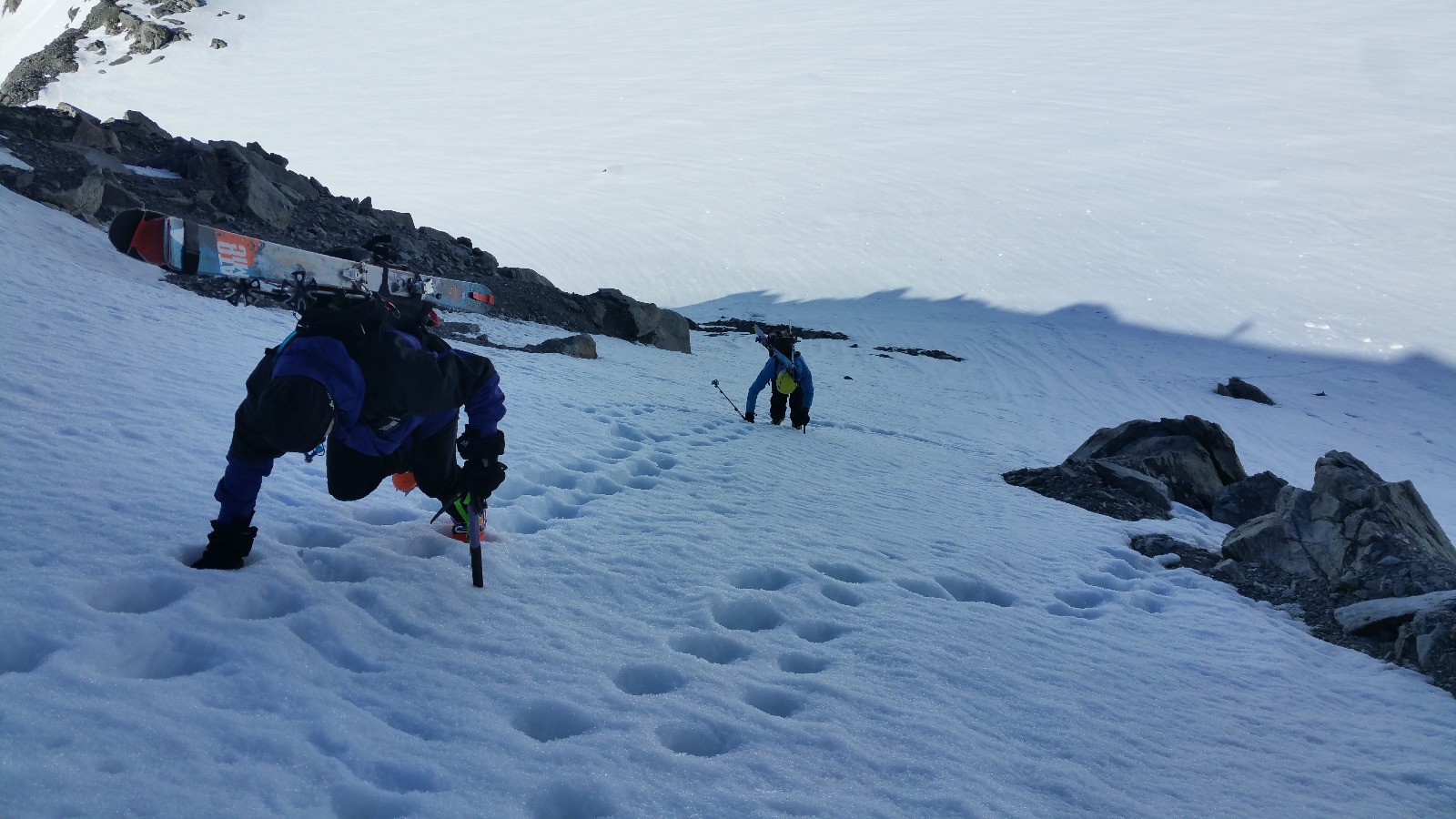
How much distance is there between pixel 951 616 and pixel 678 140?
37924mm

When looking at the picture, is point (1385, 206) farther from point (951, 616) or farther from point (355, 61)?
point (355, 61)

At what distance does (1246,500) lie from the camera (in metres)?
7.73

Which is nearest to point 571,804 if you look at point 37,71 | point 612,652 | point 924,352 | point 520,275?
point 612,652

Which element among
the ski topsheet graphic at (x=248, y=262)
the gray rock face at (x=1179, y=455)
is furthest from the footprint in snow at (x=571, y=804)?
the gray rock face at (x=1179, y=455)

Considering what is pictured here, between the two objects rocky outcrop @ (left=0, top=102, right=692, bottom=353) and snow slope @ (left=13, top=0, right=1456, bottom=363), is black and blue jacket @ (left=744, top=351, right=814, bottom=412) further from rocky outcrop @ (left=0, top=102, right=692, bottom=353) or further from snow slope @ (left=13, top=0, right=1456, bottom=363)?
snow slope @ (left=13, top=0, right=1456, bottom=363)

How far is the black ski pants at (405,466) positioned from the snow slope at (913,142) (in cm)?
2227

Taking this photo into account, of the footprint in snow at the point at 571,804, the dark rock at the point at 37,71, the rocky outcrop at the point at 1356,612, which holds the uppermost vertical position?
the dark rock at the point at 37,71

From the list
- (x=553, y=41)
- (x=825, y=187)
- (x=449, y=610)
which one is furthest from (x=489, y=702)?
(x=553, y=41)

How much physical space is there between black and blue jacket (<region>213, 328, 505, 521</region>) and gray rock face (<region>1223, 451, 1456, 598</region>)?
16.7 ft

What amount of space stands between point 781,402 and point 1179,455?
4126 mm

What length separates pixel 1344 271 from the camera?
957 inches

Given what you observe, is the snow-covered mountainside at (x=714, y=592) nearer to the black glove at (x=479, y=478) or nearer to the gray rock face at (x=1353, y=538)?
the black glove at (x=479, y=478)

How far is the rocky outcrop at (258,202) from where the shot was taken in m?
14.0

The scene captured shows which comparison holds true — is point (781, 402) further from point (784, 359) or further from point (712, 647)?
point (712, 647)
